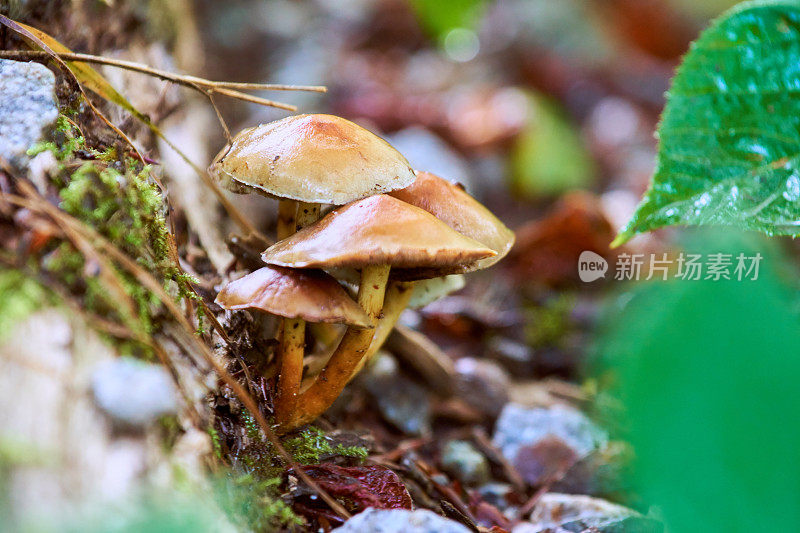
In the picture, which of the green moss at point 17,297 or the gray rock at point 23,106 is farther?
the gray rock at point 23,106

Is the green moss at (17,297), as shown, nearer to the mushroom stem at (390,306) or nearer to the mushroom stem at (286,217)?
the mushroom stem at (286,217)

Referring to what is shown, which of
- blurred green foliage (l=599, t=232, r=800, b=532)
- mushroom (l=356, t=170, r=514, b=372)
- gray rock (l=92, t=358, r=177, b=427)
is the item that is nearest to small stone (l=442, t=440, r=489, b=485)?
mushroom (l=356, t=170, r=514, b=372)

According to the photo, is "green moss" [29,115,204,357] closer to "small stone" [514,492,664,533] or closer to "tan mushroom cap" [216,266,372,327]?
"tan mushroom cap" [216,266,372,327]

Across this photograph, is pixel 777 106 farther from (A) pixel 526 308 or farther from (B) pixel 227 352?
(A) pixel 526 308

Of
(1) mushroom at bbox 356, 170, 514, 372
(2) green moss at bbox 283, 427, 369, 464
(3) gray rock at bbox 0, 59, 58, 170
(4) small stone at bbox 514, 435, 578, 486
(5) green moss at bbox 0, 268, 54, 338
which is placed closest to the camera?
(5) green moss at bbox 0, 268, 54, 338

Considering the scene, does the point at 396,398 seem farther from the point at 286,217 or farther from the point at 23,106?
the point at 23,106

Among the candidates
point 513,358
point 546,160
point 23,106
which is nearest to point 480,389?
point 513,358
